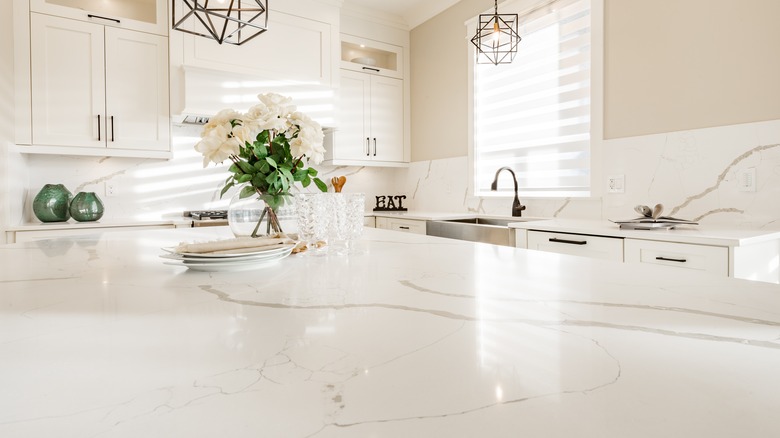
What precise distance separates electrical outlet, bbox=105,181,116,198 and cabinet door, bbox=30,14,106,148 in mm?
416

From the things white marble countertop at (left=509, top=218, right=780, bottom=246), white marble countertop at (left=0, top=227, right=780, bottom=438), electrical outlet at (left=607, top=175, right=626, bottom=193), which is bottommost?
white marble countertop at (left=0, top=227, right=780, bottom=438)

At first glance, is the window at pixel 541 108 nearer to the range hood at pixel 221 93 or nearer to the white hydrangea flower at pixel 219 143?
the range hood at pixel 221 93

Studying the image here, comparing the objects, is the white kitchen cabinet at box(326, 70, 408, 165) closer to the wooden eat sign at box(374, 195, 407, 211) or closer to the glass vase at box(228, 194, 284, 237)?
the wooden eat sign at box(374, 195, 407, 211)

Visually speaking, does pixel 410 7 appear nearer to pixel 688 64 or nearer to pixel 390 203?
pixel 390 203

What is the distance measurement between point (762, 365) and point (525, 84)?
10.4 ft

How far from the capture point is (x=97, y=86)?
2.96 metres

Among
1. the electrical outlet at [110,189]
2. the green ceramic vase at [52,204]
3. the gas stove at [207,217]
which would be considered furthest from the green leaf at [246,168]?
the electrical outlet at [110,189]

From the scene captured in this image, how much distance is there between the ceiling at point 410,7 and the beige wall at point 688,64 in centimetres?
170

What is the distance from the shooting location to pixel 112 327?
0.55m

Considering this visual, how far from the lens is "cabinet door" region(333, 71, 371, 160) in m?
3.98

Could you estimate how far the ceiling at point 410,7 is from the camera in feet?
13.1

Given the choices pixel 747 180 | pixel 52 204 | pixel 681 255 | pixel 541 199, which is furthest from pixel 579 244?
pixel 52 204

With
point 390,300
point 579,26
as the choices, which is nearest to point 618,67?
point 579,26

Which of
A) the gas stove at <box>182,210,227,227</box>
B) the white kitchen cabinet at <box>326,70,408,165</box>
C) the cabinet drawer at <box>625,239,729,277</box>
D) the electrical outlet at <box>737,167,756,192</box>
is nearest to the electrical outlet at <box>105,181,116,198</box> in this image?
the gas stove at <box>182,210,227,227</box>
